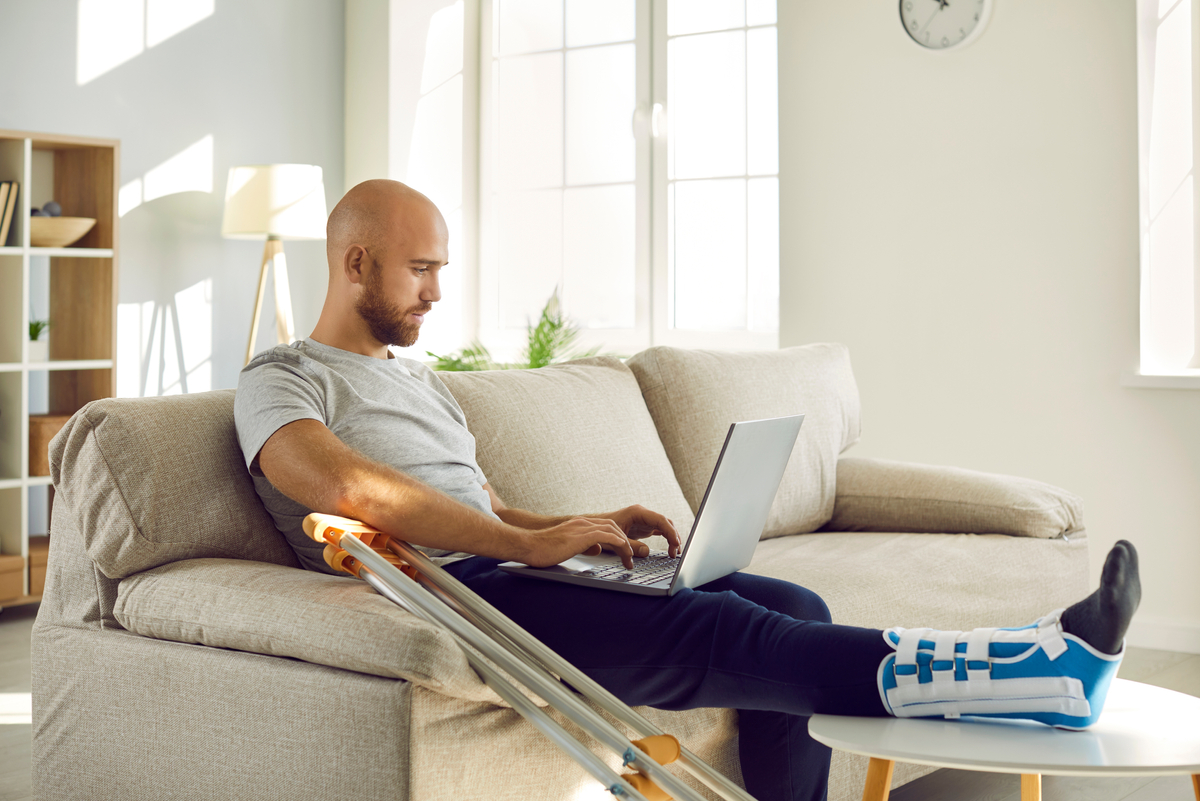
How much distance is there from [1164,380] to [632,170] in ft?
7.47

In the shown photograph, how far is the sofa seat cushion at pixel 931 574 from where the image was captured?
205cm

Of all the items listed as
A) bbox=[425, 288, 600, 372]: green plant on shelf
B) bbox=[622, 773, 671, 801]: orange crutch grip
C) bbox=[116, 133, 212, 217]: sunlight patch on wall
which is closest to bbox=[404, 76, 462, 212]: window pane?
bbox=[425, 288, 600, 372]: green plant on shelf

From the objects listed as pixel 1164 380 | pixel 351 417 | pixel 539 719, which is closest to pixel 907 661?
pixel 539 719

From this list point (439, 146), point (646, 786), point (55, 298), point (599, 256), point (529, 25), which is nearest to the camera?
point (646, 786)

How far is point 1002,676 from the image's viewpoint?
1190 millimetres

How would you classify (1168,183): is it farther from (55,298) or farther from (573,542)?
(55,298)

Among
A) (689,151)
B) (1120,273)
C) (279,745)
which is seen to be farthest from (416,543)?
(689,151)

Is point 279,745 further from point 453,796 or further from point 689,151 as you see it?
point 689,151

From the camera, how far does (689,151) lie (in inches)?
178

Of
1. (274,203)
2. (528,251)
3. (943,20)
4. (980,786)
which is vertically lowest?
(980,786)

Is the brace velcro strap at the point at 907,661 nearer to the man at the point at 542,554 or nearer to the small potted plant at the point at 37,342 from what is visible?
the man at the point at 542,554

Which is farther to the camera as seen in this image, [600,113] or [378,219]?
[600,113]

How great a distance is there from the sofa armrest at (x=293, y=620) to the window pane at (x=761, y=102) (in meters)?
3.18

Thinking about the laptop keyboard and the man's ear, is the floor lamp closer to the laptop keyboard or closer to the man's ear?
the man's ear
